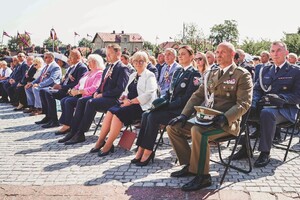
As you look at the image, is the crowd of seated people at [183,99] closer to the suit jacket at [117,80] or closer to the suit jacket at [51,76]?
the suit jacket at [117,80]

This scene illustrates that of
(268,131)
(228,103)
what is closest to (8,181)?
(228,103)

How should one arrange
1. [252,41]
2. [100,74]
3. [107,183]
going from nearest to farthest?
[107,183], [100,74], [252,41]

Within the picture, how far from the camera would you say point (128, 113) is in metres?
5.57

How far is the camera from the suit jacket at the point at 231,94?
13.3ft

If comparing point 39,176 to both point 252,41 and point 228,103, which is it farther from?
point 252,41

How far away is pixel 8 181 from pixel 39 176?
389mm

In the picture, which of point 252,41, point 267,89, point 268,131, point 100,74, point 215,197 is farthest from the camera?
point 252,41

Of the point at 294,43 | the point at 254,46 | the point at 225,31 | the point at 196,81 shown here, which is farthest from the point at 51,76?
the point at 225,31

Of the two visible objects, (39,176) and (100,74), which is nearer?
(39,176)

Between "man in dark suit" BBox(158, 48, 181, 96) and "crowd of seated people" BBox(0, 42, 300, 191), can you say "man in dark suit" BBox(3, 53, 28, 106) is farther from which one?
"man in dark suit" BBox(158, 48, 181, 96)

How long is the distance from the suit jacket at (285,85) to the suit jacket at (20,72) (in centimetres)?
815

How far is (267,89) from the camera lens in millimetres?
5504

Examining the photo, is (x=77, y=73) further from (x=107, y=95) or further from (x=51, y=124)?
(x=107, y=95)

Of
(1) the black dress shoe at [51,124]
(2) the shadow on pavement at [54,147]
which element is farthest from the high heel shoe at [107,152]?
(1) the black dress shoe at [51,124]
